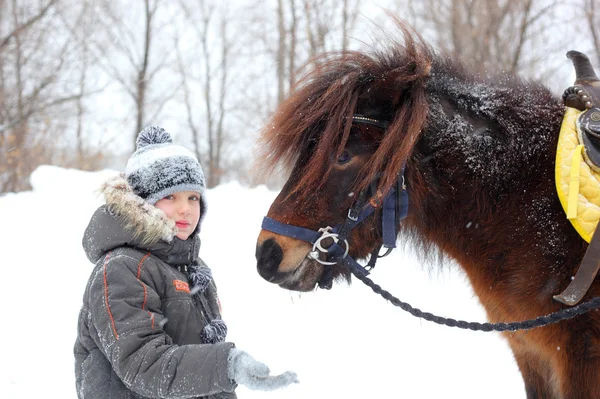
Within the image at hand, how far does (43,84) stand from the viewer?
48.1 feet

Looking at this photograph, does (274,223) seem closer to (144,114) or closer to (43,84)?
(43,84)

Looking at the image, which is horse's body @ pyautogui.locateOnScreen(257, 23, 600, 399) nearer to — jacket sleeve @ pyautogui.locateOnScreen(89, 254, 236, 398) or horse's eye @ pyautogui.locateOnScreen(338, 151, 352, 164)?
horse's eye @ pyautogui.locateOnScreen(338, 151, 352, 164)

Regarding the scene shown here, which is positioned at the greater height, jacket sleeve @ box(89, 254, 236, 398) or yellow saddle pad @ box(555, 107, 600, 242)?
yellow saddle pad @ box(555, 107, 600, 242)

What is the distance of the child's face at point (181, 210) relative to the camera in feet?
Answer: 6.95

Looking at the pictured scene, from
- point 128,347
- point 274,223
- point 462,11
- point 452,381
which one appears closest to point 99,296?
point 128,347

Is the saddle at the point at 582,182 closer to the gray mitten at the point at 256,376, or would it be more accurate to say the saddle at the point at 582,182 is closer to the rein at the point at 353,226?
the rein at the point at 353,226

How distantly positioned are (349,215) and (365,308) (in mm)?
3653

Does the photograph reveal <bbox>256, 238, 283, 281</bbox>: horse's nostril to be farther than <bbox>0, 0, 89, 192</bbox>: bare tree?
No

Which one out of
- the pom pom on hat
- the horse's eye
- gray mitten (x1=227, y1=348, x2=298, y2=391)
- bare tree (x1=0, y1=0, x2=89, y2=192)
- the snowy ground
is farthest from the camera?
bare tree (x1=0, y1=0, x2=89, y2=192)

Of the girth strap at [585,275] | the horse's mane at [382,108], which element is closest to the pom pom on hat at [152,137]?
the horse's mane at [382,108]

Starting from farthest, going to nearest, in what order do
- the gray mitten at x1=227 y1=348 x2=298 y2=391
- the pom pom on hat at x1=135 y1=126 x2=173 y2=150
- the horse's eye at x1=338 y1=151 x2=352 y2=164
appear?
the pom pom on hat at x1=135 y1=126 x2=173 y2=150 < the horse's eye at x1=338 y1=151 x2=352 y2=164 < the gray mitten at x1=227 y1=348 x2=298 y2=391

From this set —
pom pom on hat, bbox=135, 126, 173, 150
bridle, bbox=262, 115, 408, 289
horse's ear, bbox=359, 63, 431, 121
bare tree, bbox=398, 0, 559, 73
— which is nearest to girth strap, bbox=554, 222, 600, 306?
bridle, bbox=262, 115, 408, 289

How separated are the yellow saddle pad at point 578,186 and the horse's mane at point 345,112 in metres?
0.60

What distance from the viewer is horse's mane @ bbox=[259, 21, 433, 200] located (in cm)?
199
